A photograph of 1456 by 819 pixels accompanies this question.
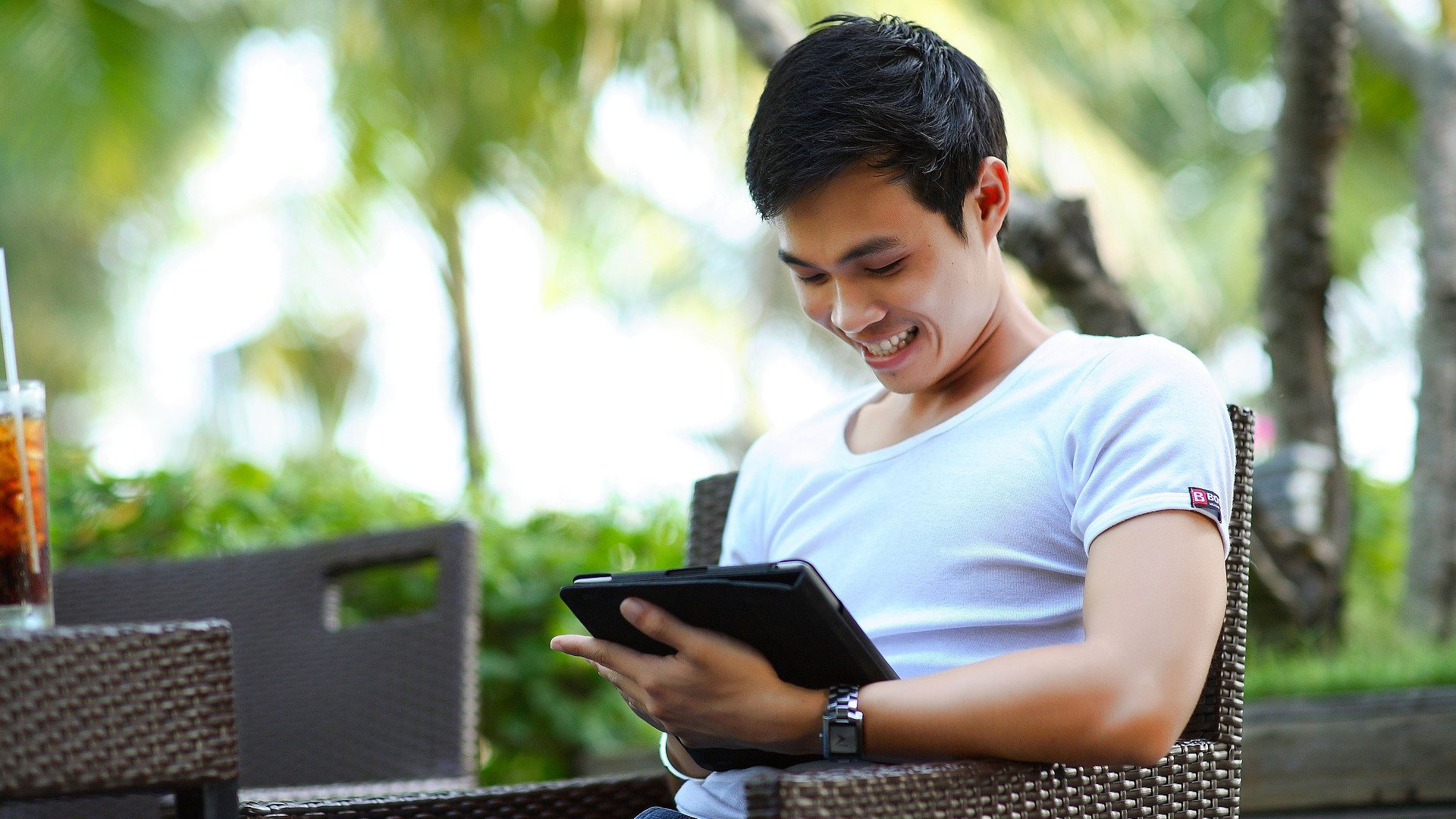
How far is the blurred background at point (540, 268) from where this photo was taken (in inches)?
120

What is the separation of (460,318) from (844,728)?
27.7 feet

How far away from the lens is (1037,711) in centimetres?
107

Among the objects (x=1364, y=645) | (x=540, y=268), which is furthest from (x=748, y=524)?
(x=540, y=268)

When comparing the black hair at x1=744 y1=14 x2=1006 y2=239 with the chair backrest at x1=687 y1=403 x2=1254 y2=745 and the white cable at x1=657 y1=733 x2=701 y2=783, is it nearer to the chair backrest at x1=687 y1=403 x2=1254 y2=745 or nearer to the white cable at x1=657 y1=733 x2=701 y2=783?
the chair backrest at x1=687 y1=403 x2=1254 y2=745

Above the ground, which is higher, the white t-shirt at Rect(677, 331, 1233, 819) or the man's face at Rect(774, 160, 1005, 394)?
the man's face at Rect(774, 160, 1005, 394)

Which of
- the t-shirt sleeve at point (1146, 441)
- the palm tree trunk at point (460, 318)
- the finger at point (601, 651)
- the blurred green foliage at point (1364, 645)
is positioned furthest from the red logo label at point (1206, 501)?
the palm tree trunk at point (460, 318)

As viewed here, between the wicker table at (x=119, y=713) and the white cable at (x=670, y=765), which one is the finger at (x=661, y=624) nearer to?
the wicker table at (x=119, y=713)

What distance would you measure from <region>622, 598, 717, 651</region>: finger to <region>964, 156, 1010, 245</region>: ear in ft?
1.90

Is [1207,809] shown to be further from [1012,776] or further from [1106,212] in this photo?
[1106,212]

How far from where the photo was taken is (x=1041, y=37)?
37.6ft

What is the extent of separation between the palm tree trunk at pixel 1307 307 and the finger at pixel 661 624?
6.96ft

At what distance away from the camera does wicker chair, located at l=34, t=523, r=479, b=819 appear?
6.55 feet

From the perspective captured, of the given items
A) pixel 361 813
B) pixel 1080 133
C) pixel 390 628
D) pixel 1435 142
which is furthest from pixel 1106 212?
pixel 361 813

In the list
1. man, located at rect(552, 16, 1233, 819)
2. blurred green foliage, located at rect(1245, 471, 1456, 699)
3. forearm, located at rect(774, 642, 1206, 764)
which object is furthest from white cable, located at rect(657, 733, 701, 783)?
blurred green foliage, located at rect(1245, 471, 1456, 699)
